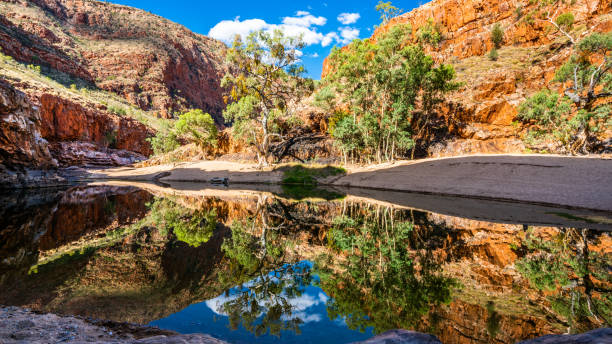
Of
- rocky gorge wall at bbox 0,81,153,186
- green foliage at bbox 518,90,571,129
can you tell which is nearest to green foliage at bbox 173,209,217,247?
rocky gorge wall at bbox 0,81,153,186

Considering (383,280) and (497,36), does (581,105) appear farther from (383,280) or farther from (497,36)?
(497,36)

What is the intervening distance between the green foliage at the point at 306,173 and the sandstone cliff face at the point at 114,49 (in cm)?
7095

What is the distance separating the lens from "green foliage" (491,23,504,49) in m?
44.9

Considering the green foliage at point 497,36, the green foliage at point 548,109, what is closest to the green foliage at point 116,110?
the green foliage at point 548,109

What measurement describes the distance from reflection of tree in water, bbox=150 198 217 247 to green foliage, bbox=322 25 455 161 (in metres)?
17.0

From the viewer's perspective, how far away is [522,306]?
338cm

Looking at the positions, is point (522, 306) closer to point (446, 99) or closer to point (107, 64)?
point (446, 99)

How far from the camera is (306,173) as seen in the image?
87.7 ft

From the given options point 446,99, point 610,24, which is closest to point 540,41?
point 610,24

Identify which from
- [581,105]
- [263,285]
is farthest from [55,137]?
[581,105]

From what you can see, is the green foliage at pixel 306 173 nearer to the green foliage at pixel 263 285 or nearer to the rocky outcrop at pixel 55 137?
the green foliage at pixel 263 285

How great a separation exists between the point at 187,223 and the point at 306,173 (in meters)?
18.4

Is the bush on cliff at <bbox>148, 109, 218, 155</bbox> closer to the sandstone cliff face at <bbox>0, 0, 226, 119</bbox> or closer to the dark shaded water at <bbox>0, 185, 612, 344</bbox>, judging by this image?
the dark shaded water at <bbox>0, 185, 612, 344</bbox>

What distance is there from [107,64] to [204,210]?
314ft
